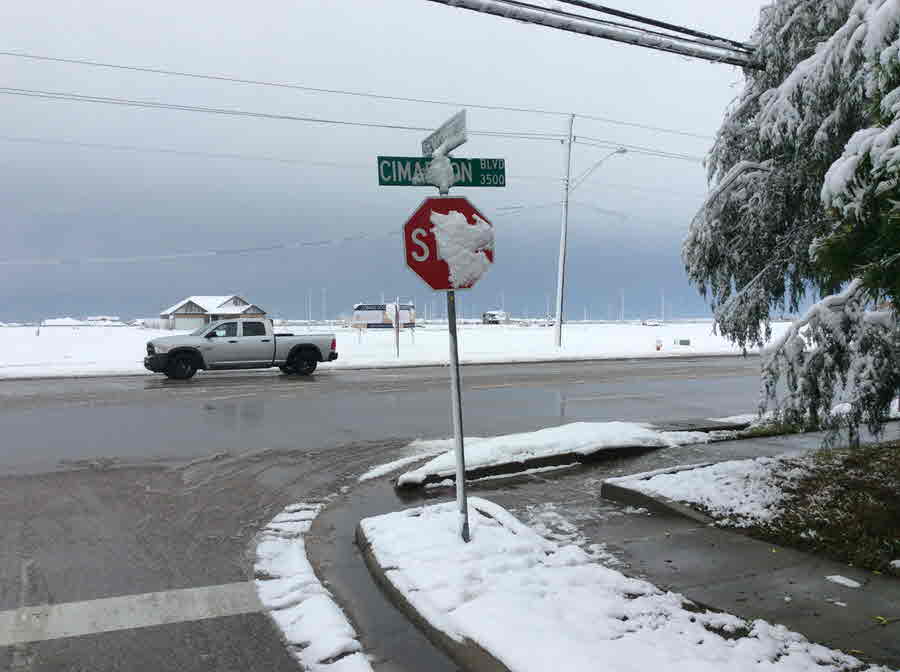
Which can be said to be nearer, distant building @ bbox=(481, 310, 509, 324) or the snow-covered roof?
the snow-covered roof

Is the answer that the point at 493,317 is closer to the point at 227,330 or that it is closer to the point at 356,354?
the point at 356,354

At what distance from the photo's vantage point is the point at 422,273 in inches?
182

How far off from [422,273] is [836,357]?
135 inches

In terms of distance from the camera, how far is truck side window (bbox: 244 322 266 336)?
19672mm

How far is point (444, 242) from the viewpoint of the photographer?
463 centimetres

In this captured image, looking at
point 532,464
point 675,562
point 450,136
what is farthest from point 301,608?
point 532,464

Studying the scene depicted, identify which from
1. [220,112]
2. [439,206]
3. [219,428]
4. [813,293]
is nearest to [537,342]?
[220,112]

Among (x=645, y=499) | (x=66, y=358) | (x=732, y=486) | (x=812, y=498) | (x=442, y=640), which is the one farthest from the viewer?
(x=66, y=358)

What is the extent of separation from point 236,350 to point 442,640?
Result: 667 inches

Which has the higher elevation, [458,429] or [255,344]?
[255,344]

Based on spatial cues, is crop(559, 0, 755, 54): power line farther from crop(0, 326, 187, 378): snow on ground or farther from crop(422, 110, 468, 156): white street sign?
crop(0, 326, 187, 378): snow on ground

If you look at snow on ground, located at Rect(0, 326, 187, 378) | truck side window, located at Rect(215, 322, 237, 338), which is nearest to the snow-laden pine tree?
truck side window, located at Rect(215, 322, 237, 338)

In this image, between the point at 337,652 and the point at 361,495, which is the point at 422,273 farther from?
the point at 361,495

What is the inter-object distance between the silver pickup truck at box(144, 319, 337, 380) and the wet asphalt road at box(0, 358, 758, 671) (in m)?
0.63
